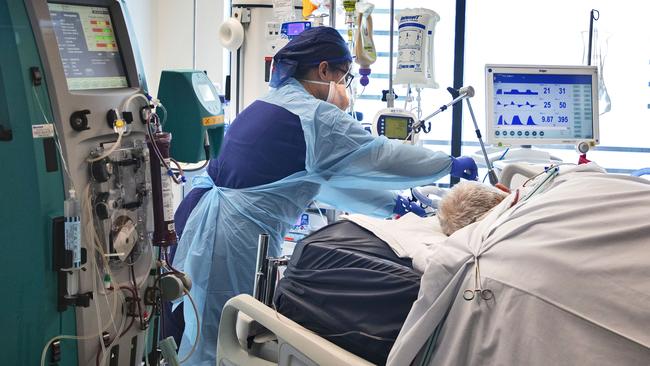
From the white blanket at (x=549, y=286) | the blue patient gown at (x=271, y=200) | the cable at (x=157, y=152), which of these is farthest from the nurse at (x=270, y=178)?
the white blanket at (x=549, y=286)

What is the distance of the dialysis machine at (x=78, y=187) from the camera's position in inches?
59.6

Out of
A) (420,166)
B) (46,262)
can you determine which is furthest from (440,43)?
(46,262)

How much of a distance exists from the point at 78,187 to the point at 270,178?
3.19 feet

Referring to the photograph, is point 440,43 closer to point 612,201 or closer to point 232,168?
point 232,168

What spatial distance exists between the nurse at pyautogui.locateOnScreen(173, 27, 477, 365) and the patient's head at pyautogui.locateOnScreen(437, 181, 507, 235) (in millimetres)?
771

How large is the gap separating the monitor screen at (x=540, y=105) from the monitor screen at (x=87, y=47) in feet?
6.20

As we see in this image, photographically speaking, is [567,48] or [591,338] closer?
[591,338]

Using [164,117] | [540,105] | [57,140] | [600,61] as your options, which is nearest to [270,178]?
[164,117]

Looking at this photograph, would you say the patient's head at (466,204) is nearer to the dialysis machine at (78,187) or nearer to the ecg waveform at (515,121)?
the dialysis machine at (78,187)

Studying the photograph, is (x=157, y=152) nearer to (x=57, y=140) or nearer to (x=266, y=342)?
(x=57, y=140)

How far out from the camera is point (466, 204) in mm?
1683

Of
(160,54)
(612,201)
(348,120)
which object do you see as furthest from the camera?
(160,54)

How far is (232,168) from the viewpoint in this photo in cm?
254

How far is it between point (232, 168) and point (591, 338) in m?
1.69
